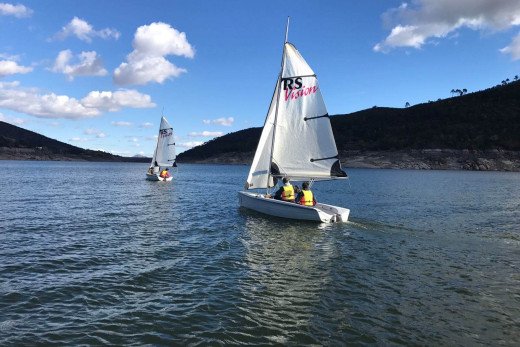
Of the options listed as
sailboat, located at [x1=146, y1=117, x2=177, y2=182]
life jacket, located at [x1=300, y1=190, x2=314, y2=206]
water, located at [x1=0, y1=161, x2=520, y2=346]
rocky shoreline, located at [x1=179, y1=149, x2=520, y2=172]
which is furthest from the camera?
rocky shoreline, located at [x1=179, y1=149, x2=520, y2=172]

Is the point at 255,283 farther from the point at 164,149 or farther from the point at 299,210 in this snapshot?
the point at 164,149

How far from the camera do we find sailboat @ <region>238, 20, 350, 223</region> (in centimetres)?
2623

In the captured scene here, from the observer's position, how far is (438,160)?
151 meters

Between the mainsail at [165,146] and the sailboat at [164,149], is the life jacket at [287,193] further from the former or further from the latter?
the mainsail at [165,146]

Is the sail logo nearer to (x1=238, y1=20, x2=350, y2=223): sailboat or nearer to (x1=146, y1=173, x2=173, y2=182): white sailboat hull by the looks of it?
(x1=238, y1=20, x2=350, y2=223): sailboat

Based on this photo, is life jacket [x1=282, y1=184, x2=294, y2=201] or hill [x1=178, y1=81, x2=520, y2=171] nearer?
life jacket [x1=282, y1=184, x2=294, y2=201]

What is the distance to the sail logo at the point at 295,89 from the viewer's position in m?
26.3

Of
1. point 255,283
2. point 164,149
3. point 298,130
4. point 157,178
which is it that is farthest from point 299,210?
point 164,149

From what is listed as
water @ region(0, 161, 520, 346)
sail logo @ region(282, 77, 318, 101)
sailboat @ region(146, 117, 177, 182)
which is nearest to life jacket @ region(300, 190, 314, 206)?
water @ region(0, 161, 520, 346)

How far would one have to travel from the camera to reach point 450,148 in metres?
156

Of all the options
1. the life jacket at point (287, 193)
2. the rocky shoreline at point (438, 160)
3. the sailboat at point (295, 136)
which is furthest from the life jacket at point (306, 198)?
the rocky shoreline at point (438, 160)

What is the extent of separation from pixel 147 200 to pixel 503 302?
31.6 meters

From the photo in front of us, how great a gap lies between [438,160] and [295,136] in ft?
458

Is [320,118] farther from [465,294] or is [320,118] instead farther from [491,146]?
[491,146]
